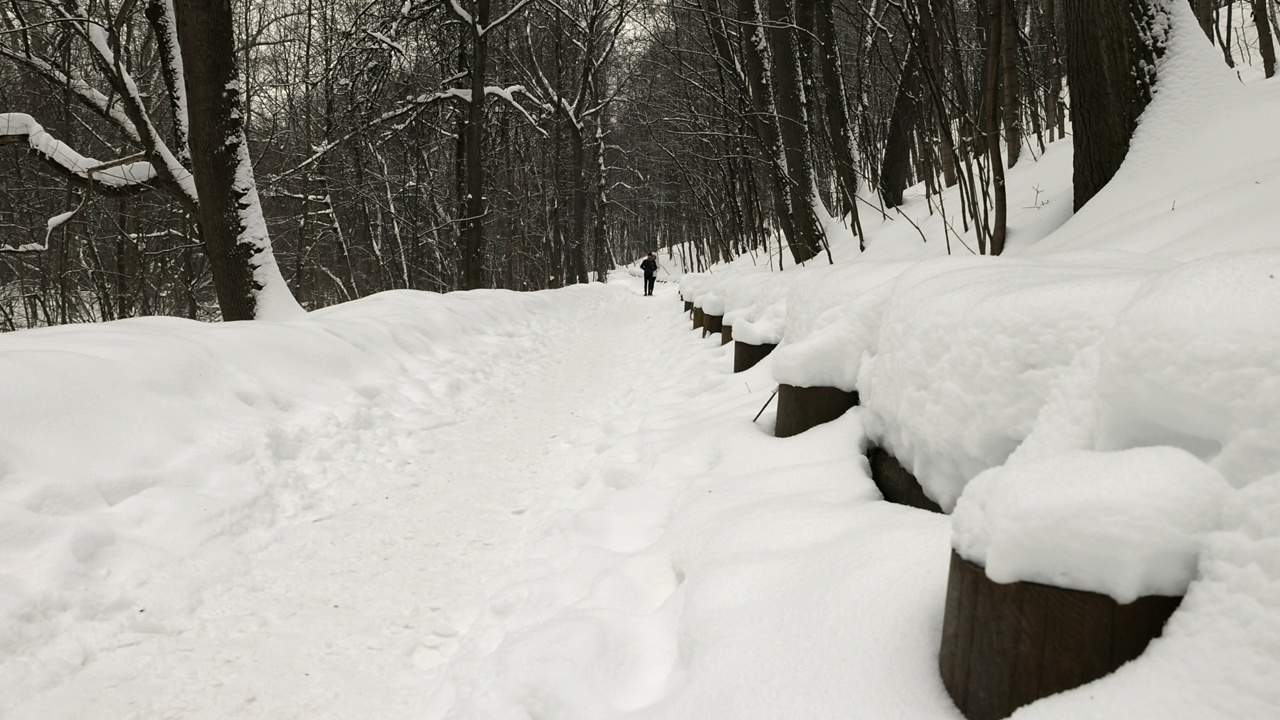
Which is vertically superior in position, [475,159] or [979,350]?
[475,159]

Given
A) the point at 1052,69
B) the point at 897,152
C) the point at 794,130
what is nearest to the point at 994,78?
the point at 794,130

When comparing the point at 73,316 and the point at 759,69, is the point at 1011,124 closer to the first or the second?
the point at 759,69

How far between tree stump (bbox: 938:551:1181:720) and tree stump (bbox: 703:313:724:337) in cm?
604

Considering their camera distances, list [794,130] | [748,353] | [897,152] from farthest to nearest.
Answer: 1. [897,152]
2. [794,130]
3. [748,353]

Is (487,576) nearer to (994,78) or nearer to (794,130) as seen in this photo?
(994,78)

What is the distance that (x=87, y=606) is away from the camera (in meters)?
2.05

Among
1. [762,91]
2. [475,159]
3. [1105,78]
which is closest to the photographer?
[1105,78]

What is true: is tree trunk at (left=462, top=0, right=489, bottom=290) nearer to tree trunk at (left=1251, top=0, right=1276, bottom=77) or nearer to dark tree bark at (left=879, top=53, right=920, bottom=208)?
dark tree bark at (left=879, top=53, right=920, bottom=208)

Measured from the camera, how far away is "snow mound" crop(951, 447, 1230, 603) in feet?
3.08

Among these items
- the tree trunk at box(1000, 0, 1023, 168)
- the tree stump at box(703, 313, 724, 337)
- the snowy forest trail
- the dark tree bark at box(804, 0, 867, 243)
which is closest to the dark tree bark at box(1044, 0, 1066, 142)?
the tree trunk at box(1000, 0, 1023, 168)

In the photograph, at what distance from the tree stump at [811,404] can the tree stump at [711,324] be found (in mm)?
4254

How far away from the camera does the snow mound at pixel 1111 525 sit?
0.94m

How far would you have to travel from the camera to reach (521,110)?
13719 mm

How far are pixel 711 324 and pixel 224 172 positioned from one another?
5.03 m
